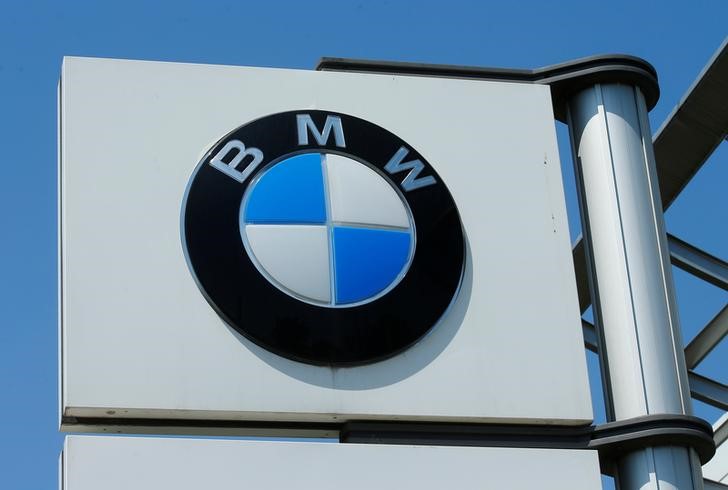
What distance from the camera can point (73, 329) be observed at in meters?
6.99

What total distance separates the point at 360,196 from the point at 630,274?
156 centimetres

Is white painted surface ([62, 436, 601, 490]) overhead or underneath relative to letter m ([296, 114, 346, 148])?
underneath

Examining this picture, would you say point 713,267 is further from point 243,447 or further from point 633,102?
point 243,447

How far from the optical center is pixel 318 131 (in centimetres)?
789

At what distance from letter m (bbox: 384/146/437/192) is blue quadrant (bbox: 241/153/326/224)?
43 centimetres

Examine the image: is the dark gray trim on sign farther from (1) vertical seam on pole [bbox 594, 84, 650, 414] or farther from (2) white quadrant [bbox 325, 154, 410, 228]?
(2) white quadrant [bbox 325, 154, 410, 228]

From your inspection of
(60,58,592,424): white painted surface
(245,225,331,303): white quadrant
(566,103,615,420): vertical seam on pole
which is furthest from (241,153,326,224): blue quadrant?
(566,103,615,420): vertical seam on pole

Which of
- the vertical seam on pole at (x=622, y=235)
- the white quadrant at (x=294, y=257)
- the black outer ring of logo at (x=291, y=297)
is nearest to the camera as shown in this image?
the black outer ring of logo at (x=291, y=297)

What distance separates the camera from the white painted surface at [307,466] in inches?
264

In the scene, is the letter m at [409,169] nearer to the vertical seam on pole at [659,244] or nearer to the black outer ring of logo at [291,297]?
the black outer ring of logo at [291,297]

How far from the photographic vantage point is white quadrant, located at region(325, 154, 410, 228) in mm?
7641

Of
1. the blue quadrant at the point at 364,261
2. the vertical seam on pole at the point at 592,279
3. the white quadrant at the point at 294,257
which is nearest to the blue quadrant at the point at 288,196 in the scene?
the white quadrant at the point at 294,257

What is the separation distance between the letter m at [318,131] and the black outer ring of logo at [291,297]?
1.0 inches

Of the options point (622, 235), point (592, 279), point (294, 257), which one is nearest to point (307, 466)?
point (294, 257)
